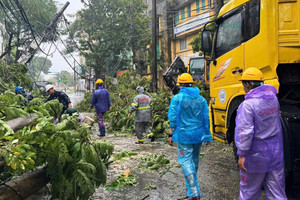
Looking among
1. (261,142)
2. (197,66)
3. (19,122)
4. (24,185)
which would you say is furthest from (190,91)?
(197,66)

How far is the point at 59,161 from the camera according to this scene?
2.51 meters

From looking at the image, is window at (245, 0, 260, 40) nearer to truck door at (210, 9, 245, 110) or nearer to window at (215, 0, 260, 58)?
window at (215, 0, 260, 58)

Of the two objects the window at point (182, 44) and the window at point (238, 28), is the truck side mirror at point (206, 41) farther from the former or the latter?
the window at point (182, 44)

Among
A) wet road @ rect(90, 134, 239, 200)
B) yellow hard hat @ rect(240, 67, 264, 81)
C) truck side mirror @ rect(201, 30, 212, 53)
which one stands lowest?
wet road @ rect(90, 134, 239, 200)

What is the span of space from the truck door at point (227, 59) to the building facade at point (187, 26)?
19.4m

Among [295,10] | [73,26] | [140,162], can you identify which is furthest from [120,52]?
[295,10]

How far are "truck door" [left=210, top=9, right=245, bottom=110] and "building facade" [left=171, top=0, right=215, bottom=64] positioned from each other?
19403 mm

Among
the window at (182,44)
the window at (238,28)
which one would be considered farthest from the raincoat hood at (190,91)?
the window at (182,44)

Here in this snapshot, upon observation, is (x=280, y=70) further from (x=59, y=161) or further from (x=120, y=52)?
(x=120, y=52)

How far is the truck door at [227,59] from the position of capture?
4359 millimetres

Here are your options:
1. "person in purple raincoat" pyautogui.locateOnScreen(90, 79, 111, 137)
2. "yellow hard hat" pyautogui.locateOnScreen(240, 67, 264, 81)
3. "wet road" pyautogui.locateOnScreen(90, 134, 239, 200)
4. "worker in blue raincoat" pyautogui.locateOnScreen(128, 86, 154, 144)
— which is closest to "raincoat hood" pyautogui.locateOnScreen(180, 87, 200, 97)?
"yellow hard hat" pyautogui.locateOnScreen(240, 67, 264, 81)

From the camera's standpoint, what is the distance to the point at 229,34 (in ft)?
15.6

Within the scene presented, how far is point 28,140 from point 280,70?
11.5 ft

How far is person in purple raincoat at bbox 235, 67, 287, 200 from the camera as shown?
9.16 ft
